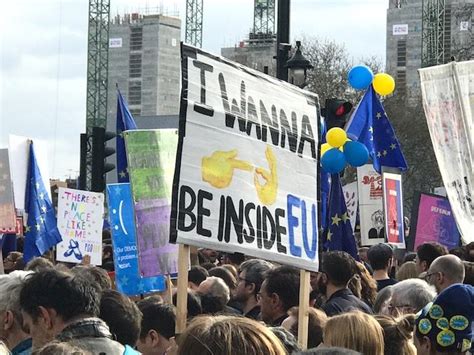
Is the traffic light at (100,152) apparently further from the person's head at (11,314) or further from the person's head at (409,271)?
the person's head at (11,314)

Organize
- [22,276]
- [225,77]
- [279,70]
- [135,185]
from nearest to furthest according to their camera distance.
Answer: [22,276]
[225,77]
[135,185]
[279,70]

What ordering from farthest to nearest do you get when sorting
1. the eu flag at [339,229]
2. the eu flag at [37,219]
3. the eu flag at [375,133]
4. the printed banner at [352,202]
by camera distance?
1. the printed banner at [352,202]
2. the eu flag at [375,133]
3. the eu flag at [37,219]
4. the eu flag at [339,229]

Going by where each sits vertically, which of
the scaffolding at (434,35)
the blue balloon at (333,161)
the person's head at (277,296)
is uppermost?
the scaffolding at (434,35)

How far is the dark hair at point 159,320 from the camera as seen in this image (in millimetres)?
6621

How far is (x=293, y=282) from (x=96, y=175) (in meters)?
14.5

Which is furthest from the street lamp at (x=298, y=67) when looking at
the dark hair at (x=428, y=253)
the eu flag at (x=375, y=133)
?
the dark hair at (x=428, y=253)

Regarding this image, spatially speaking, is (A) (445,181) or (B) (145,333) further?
(A) (445,181)

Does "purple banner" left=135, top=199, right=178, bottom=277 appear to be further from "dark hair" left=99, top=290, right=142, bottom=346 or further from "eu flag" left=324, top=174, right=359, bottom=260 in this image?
"dark hair" left=99, top=290, right=142, bottom=346

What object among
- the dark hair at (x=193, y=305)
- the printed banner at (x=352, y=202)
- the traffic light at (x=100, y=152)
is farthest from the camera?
the traffic light at (x=100, y=152)

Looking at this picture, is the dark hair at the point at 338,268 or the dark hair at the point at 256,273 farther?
the dark hair at the point at 256,273

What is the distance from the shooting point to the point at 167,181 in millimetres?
9812

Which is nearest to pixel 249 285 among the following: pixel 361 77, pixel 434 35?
pixel 361 77

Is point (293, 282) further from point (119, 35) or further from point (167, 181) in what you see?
point (119, 35)

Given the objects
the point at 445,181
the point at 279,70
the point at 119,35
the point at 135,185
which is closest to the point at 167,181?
the point at 135,185
